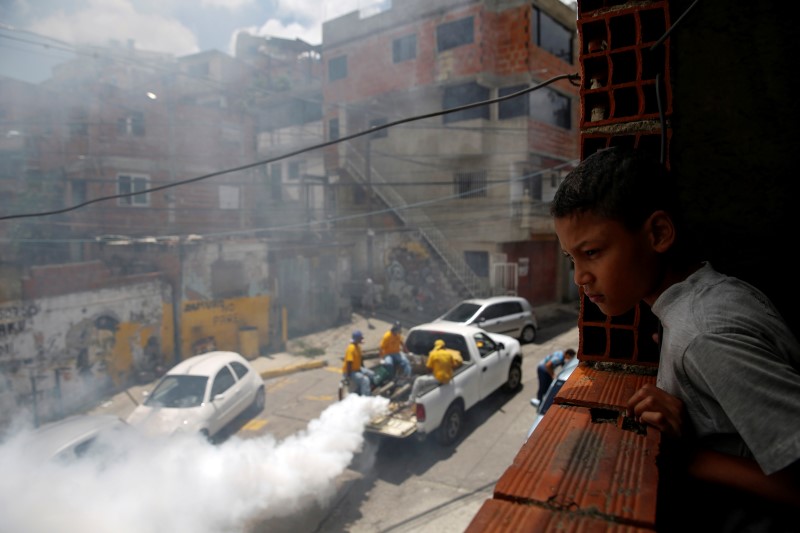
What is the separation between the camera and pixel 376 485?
6.88m

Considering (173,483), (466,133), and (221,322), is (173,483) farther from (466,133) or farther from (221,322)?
(466,133)

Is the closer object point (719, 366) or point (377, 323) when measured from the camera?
point (719, 366)

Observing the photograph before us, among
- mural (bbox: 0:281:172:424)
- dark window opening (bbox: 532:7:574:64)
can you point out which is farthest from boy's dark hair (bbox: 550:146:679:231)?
dark window opening (bbox: 532:7:574:64)

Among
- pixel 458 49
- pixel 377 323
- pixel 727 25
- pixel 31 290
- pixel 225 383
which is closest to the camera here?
pixel 727 25

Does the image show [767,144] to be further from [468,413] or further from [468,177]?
[468,177]

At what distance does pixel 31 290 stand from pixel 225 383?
526 cm

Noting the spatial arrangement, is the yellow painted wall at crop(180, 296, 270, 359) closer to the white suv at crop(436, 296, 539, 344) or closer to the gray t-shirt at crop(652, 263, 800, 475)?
the white suv at crop(436, 296, 539, 344)

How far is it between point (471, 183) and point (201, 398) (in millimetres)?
14719

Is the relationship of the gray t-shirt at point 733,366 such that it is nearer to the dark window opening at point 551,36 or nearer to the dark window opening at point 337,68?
the dark window opening at point 551,36

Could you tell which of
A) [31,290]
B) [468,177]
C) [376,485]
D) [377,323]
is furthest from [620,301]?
[468,177]

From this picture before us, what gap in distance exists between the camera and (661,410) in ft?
3.79

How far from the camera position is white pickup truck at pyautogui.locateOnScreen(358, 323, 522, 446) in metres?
7.42

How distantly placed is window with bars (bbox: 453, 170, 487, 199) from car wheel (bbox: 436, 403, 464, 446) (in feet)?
41.6

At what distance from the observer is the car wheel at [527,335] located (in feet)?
48.5
